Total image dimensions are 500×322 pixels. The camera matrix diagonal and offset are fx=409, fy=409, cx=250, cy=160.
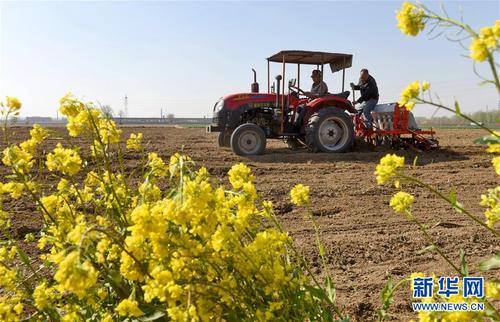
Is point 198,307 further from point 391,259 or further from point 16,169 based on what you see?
point 391,259

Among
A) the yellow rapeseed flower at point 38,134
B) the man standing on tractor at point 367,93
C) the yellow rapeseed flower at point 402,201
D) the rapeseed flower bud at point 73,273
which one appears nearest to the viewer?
the rapeseed flower bud at point 73,273

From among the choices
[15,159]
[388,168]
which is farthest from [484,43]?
[15,159]

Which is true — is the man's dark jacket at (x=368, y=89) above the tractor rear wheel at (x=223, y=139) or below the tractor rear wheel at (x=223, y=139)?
above

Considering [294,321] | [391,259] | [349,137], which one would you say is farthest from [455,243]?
[349,137]

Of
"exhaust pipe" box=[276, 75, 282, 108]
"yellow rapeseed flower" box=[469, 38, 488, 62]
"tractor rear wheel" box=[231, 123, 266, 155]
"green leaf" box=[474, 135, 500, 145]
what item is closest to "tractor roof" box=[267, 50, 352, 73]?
"exhaust pipe" box=[276, 75, 282, 108]

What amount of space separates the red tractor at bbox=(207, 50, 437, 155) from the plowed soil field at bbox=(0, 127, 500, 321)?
91cm

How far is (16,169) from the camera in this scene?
1.45m

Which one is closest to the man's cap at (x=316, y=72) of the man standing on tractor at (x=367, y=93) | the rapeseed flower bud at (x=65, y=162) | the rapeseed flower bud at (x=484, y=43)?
the man standing on tractor at (x=367, y=93)

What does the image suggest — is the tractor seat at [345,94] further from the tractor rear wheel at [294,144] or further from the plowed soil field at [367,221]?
the plowed soil field at [367,221]

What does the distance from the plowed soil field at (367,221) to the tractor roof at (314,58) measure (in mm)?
2404

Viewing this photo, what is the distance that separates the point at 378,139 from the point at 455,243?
19.8 ft

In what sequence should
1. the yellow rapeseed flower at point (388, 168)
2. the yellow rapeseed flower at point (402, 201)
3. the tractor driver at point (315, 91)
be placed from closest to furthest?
the yellow rapeseed flower at point (388, 168) → the yellow rapeseed flower at point (402, 201) → the tractor driver at point (315, 91)

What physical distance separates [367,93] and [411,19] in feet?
26.6

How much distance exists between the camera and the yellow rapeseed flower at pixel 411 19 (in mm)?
1188
